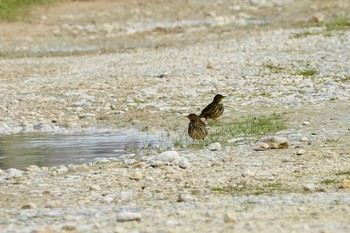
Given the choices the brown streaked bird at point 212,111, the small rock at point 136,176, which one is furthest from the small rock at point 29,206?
the brown streaked bird at point 212,111

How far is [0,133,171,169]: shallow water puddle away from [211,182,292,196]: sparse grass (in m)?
2.96

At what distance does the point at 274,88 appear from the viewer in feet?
59.7

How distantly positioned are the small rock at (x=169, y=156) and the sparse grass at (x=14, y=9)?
21655mm

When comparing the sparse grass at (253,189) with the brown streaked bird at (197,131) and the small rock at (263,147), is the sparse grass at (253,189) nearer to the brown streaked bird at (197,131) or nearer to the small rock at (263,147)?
the small rock at (263,147)

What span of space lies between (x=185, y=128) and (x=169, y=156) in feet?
11.3

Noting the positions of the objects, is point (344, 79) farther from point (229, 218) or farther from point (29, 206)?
point (229, 218)

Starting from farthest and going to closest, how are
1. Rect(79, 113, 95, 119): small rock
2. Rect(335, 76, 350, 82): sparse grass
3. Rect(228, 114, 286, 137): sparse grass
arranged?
Rect(335, 76, 350, 82): sparse grass
Rect(79, 113, 95, 119): small rock
Rect(228, 114, 286, 137): sparse grass

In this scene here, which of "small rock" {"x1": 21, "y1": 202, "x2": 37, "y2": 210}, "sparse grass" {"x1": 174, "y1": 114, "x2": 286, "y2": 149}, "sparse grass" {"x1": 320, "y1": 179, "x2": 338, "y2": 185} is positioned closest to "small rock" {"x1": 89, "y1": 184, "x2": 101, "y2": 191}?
"small rock" {"x1": 21, "y1": 202, "x2": 37, "y2": 210}

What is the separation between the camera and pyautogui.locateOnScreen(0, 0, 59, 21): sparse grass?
3290 centimetres

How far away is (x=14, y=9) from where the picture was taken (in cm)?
3369

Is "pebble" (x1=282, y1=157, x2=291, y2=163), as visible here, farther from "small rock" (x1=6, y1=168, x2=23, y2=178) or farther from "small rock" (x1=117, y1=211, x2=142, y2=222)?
"small rock" (x1=117, y1=211, x2=142, y2=222)

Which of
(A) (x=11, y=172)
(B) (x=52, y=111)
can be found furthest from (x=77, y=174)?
(B) (x=52, y=111)

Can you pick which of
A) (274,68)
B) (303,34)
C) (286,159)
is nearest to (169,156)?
(286,159)

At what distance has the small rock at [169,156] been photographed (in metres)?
11.6
